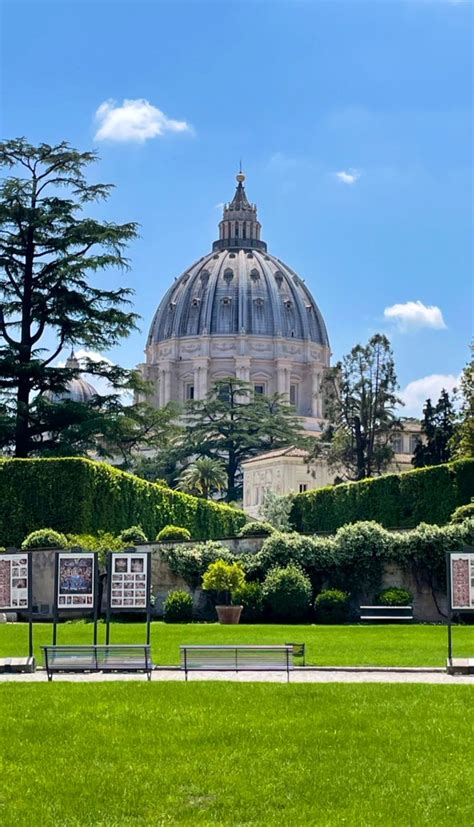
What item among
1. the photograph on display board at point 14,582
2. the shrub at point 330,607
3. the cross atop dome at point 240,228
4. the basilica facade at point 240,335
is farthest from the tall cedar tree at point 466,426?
the cross atop dome at point 240,228

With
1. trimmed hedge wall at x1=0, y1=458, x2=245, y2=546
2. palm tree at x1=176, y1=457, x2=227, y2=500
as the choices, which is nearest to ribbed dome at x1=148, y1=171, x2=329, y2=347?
palm tree at x1=176, y1=457, x2=227, y2=500

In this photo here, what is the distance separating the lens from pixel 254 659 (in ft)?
50.5

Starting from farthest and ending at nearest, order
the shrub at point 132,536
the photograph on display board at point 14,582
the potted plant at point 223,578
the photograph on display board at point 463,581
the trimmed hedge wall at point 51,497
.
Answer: the trimmed hedge wall at point 51,497
the shrub at point 132,536
the potted plant at point 223,578
the photograph on display board at point 14,582
the photograph on display board at point 463,581

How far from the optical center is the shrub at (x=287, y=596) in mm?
28594

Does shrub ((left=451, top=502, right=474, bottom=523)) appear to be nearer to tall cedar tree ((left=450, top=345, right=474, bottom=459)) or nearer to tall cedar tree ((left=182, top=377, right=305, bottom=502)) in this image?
tall cedar tree ((left=450, top=345, right=474, bottom=459))

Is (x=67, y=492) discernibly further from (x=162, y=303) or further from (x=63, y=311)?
(x=162, y=303)

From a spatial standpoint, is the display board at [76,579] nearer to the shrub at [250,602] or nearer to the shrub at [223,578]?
the shrub at [250,602]

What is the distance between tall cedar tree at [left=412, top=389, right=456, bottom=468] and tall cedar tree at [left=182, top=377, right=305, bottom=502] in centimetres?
2824

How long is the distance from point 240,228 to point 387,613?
128 metres

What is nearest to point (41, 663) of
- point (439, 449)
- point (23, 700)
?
point (23, 700)

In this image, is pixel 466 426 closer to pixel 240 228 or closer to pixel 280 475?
pixel 280 475

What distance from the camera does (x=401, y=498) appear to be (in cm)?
3938

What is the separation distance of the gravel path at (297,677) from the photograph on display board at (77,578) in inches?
85.8

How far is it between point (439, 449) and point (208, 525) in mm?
17148
